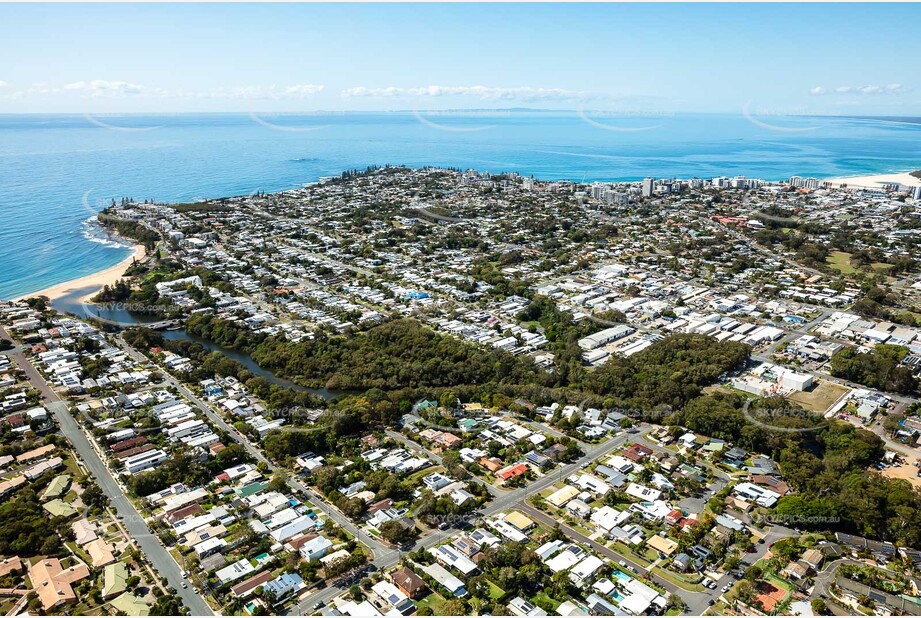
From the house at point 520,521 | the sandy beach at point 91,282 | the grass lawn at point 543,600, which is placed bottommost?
the grass lawn at point 543,600

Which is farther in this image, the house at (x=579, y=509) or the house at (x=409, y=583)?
the house at (x=579, y=509)

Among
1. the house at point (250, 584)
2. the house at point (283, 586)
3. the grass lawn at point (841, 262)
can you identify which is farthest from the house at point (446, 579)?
the grass lawn at point (841, 262)

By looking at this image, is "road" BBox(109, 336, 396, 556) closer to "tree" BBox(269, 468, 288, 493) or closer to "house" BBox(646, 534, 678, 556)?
"tree" BBox(269, 468, 288, 493)

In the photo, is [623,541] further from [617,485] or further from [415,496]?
[415,496]

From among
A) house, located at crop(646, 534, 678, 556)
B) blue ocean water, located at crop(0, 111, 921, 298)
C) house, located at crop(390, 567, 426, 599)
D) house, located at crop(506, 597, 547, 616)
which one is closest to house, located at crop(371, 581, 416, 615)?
house, located at crop(390, 567, 426, 599)

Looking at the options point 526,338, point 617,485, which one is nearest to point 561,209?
point 526,338

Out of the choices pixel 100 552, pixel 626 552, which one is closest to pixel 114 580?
pixel 100 552

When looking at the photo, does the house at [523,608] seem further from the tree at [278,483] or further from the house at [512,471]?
the tree at [278,483]

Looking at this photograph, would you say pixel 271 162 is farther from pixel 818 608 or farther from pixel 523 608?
→ pixel 818 608

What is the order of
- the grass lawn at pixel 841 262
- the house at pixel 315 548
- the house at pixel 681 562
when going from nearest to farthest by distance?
the house at pixel 681 562 < the house at pixel 315 548 < the grass lawn at pixel 841 262
